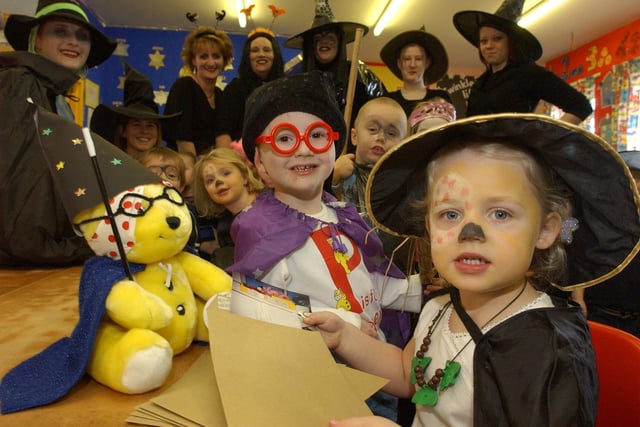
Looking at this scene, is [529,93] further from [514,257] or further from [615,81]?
[615,81]

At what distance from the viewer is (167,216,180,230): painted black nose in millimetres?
955

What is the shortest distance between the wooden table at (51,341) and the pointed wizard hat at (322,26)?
1685 millimetres

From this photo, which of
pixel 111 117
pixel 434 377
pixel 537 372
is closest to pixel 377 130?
pixel 434 377

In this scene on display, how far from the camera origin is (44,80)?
1.97 meters

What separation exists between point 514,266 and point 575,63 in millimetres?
7632

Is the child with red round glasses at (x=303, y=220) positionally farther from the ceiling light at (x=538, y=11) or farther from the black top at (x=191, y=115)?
the ceiling light at (x=538, y=11)

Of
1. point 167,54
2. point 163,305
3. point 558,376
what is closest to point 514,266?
point 558,376

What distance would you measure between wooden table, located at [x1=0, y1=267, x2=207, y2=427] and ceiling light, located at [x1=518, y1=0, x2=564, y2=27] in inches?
216

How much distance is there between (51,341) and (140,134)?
5.73 ft

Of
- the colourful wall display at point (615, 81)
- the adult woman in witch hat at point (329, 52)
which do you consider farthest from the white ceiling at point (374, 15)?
the adult woman in witch hat at point (329, 52)

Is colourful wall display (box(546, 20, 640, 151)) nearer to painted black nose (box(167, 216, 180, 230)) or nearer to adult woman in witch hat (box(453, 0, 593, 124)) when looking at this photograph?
adult woman in witch hat (box(453, 0, 593, 124))

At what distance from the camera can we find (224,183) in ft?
6.88

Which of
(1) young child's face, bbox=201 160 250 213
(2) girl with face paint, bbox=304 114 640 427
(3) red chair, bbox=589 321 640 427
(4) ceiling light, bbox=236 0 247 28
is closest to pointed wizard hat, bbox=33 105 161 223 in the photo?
(2) girl with face paint, bbox=304 114 640 427

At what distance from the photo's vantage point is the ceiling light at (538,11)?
5.43m
